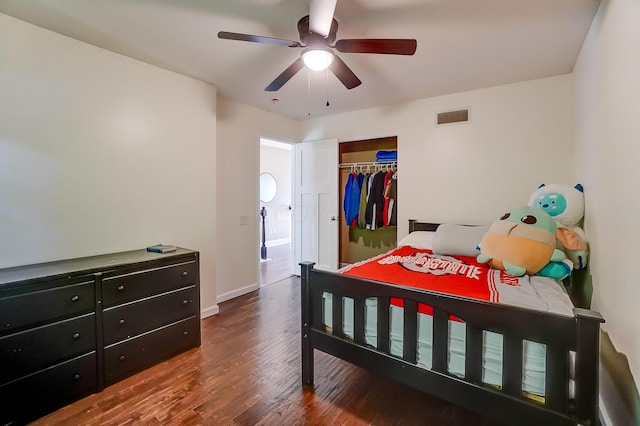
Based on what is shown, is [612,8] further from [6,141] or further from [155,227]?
[6,141]

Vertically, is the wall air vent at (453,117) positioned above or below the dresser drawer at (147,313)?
above

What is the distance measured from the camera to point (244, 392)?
186 centimetres

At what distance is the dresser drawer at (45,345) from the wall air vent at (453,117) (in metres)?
3.74

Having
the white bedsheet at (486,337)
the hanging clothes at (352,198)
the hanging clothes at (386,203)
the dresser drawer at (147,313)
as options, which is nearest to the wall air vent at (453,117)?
the hanging clothes at (386,203)

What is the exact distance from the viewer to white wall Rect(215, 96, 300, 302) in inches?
135

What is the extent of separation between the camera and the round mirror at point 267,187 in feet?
22.6

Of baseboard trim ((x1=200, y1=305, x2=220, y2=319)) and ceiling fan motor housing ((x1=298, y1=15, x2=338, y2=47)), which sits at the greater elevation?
ceiling fan motor housing ((x1=298, y1=15, x2=338, y2=47))

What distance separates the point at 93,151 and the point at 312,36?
1.88 metres

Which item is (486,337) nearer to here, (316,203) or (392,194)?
(392,194)

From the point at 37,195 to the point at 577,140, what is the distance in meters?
4.32

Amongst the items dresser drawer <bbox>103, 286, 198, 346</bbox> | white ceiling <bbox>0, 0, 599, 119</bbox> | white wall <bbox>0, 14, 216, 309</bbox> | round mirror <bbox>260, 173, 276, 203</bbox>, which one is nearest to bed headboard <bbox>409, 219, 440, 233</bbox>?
white ceiling <bbox>0, 0, 599, 119</bbox>

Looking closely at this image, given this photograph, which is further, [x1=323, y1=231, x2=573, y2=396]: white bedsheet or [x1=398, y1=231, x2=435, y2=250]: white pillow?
[x1=398, y1=231, x2=435, y2=250]: white pillow

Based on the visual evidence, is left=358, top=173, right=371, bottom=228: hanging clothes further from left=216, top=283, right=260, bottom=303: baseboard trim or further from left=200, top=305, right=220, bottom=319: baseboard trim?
left=200, top=305, right=220, bottom=319: baseboard trim

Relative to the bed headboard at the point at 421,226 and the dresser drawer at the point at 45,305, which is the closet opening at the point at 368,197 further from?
the dresser drawer at the point at 45,305
